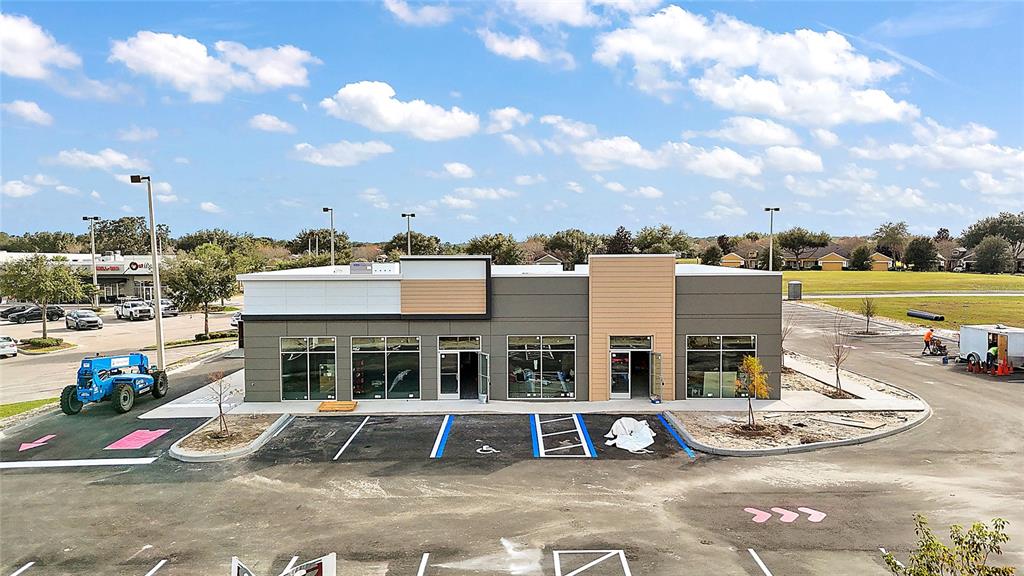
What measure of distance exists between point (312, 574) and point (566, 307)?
17.1 meters

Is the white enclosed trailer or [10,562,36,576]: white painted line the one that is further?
the white enclosed trailer

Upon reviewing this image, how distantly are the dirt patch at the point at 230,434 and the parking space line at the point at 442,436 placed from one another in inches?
211

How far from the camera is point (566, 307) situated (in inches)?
929

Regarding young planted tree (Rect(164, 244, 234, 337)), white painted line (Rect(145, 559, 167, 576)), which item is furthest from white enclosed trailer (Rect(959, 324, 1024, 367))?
young planted tree (Rect(164, 244, 234, 337))

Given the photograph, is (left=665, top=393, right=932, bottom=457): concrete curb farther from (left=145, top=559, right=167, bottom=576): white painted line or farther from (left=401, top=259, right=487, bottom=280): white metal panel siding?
(left=145, top=559, right=167, bottom=576): white painted line

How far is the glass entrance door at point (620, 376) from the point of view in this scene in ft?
77.7

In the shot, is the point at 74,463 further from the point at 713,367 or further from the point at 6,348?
the point at 6,348

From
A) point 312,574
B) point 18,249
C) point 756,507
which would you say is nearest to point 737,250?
point 756,507

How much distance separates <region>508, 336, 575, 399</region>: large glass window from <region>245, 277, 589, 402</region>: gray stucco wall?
276 mm

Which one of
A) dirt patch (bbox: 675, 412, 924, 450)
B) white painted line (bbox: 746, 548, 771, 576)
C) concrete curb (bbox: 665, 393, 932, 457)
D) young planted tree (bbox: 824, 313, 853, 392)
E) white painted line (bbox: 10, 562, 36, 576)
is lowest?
white painted line (bbox: 746, 548, 771, 576)

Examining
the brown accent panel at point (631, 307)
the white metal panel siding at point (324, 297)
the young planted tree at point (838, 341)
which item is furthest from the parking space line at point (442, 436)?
the young planted tree at point (838, 341)

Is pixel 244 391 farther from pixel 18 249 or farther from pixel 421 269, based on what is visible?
pixel 18 249

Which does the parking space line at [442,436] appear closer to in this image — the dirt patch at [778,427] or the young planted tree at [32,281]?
the dirt patch at [778,427]

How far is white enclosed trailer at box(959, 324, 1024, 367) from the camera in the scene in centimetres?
2811
